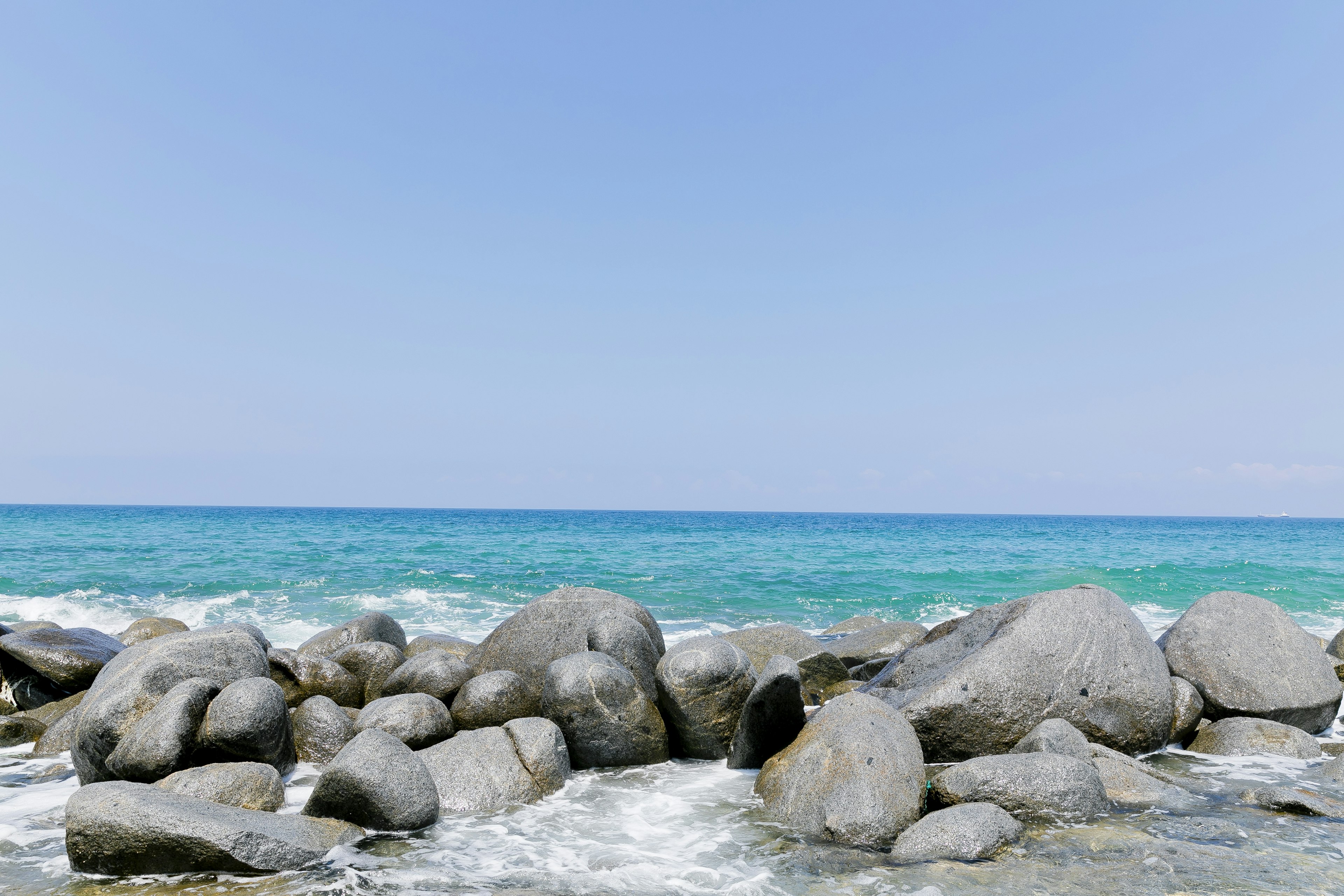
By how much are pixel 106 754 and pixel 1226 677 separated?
A: 10310 millimetres

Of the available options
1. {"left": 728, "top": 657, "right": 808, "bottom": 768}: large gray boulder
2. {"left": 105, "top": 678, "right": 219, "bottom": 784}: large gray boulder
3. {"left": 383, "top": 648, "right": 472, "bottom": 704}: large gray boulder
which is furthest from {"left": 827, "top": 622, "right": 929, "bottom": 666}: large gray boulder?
{"left": 105, "top": 678, "right": 219, "bottom": 784}: large gray boulder

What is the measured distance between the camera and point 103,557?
2736cm

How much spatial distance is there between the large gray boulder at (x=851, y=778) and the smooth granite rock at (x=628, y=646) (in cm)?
161

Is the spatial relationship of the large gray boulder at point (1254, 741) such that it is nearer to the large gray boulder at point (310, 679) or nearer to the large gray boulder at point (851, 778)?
the large gray boulder at point (851, 778)

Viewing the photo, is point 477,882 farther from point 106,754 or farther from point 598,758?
point 106,754

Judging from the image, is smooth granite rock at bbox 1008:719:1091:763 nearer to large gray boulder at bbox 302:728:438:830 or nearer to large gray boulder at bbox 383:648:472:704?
large gray boulder at bbox 302:728:438:830

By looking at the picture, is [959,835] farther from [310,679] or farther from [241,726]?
[310,679]

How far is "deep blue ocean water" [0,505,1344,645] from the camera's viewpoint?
1742 centimetres

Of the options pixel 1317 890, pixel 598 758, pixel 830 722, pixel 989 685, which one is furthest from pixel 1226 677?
pixel 598 758

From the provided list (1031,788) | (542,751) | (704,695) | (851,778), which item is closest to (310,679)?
(542,751)

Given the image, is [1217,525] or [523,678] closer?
[523,678]

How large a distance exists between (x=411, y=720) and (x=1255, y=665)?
8.38 metres

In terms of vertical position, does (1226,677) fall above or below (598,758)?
above

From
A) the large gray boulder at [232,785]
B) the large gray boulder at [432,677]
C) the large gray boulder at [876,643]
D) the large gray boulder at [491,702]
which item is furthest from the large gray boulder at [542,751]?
the large gray boulder at [876,643]
